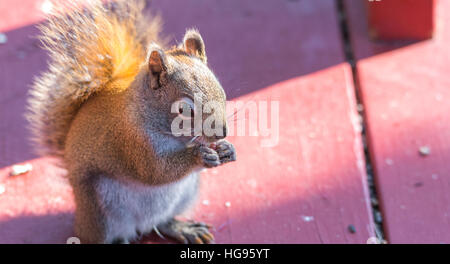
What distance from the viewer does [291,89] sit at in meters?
2.11


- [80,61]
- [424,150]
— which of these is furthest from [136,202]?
[424,150]

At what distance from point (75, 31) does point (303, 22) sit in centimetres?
111

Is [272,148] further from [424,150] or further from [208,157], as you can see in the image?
[208,157]

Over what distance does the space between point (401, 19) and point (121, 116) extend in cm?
123

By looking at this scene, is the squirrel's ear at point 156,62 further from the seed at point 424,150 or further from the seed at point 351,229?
the seed at point 424,150

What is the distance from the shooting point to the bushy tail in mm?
1484

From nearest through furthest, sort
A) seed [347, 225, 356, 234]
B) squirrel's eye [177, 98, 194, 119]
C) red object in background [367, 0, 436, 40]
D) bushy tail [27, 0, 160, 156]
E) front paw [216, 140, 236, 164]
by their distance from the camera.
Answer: squirrel's eye [177, 98, 194, 119] → front paw [216, 140, 236, 164] → bushy tail [27, 0, 160, 156] → seed [347, 225, 356, 234] → red object in background [367, 0, 436, 40]

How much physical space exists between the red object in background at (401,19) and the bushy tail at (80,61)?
100cm

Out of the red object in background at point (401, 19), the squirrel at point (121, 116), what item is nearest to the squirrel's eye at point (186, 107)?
the squirrel at point (121, 116)

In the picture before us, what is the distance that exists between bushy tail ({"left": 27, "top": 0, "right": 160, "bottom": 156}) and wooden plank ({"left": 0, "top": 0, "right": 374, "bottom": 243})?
0.23 metres

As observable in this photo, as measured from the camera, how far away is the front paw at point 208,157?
1.36 m

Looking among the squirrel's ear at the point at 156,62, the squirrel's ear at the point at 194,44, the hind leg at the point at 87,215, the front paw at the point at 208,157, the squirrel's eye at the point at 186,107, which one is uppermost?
the squirrel's ear at the point at 194,44

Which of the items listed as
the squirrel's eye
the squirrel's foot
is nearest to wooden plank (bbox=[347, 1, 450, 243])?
the squirrel's foot

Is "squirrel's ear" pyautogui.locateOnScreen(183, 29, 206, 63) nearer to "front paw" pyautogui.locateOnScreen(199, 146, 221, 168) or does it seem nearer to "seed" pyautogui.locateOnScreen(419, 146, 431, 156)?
"front paw" pyautogui.locateOnScreen(199, 146, 221, 168)
